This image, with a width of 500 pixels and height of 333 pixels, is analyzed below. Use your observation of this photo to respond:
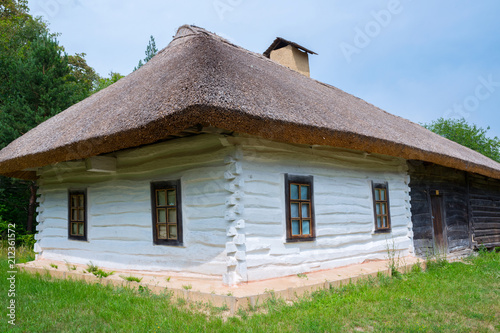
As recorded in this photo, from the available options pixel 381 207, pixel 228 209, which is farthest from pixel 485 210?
pixel 228 209

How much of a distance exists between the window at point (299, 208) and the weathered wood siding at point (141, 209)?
115 cm

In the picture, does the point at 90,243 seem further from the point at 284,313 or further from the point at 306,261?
the point at 284,313

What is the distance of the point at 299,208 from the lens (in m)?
6.34

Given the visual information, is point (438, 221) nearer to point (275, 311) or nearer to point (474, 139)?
point (275, 311)

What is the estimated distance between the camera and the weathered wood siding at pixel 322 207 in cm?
565

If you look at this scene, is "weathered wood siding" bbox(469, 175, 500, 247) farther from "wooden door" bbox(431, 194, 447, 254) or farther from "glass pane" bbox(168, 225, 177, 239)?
"glass pane" bbox(168, 225, 177, 239)

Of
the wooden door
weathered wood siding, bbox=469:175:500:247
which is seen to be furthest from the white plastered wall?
weathered wood siding, bbox=469:175:500:247

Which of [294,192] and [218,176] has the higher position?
[218,176]

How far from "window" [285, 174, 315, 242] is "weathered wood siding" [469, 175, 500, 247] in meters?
7.37

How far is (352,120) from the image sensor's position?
6.86 m

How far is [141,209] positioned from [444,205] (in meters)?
7.91

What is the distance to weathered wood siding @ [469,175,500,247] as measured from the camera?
11609 millimetres

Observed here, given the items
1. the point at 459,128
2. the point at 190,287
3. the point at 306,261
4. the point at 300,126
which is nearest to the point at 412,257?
the point at 306,261

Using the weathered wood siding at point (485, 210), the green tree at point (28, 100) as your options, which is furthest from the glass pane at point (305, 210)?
the green tree at point (28, 100)
